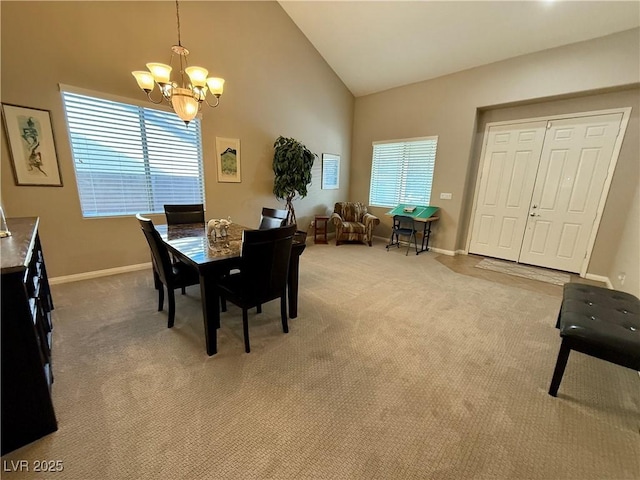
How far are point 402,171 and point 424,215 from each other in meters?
1.21

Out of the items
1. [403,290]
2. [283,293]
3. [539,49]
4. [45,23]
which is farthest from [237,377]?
[539,49]

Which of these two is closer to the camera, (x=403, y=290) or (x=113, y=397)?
(x=113, y=397)

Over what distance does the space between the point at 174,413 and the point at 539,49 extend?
5680 mm

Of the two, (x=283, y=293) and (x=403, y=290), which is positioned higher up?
(x=283, y=293)

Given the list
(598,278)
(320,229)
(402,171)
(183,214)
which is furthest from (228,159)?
(598,278)

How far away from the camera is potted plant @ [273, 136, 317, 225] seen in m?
4.38

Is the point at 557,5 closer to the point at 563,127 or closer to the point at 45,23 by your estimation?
the point at 563,127

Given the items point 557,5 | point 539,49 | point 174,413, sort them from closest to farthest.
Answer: point 174,413
point 557,5
point 539,49

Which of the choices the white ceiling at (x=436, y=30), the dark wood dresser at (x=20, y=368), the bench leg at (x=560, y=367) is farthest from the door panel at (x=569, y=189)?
the dark wood dresser at (x=20, y=368)

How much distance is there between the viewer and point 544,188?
153 inches

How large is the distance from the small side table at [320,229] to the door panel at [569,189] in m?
3.45

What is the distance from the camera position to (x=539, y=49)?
3518 mm

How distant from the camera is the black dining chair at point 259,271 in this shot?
5.66 ft

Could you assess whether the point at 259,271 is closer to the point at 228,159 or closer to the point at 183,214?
the point at 183,214
